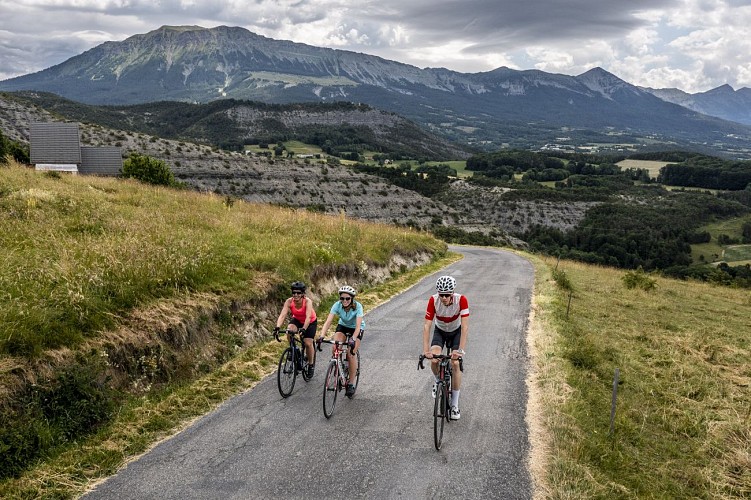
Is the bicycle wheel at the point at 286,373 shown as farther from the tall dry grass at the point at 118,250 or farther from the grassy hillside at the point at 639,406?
the grassy hillside at the point at 639,406

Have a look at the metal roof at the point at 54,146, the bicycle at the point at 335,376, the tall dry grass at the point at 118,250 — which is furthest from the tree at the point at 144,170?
the bicycle at the point at 335,376

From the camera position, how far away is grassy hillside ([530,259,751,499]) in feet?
24.1

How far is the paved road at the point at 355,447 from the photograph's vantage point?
6543 millimetres

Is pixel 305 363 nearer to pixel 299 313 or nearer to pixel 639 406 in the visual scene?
pixel 299 313

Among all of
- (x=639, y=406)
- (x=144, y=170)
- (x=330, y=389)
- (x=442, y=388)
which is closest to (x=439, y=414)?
(x=442, y=388)

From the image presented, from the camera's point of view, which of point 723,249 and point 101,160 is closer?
point 101,160

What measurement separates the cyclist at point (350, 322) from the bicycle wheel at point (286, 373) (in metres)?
0.88

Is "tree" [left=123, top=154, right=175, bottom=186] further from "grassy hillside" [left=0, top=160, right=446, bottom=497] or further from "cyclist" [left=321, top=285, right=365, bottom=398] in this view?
"cyclist" [left=321, top=285, right=365, bottom=398]

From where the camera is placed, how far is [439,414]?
26.4 ft

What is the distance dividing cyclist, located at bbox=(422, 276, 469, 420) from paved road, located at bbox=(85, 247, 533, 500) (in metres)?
0.94

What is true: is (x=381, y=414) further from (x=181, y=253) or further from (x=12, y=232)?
(x=12, y=232)

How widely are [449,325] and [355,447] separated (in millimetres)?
2708

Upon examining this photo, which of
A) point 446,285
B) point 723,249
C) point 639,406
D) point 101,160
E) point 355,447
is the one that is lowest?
point 723,249

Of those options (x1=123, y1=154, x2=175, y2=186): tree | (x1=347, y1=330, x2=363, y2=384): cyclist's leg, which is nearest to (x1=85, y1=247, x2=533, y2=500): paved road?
(x1=347, y1=330, x2=363, y2=384): cyclist's leg
